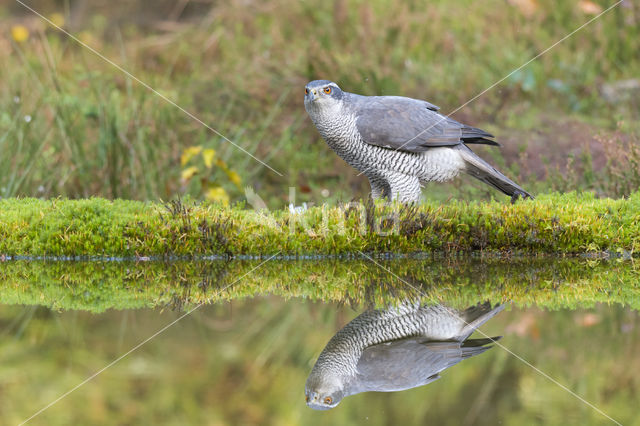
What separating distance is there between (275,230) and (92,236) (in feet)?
4.07

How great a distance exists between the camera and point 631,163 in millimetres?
6633

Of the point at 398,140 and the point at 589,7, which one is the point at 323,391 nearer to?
the point at 398,140

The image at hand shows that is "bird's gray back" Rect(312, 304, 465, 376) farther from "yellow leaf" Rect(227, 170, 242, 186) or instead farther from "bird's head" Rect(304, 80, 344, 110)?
"yellow leaf" Rect(227, 170, 242, 186)

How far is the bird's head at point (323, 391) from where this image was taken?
2809 mm

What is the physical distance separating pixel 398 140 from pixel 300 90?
11.3ft

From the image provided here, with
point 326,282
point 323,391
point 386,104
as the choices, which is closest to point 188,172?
point 386,104

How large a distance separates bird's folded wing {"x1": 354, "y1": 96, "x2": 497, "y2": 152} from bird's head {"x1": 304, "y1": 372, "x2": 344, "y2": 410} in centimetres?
313

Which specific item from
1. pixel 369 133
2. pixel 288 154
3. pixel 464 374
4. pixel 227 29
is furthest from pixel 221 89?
pixel 464 374

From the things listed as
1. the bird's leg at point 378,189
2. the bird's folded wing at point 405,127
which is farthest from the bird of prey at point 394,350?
the bird's leg at point 378,189

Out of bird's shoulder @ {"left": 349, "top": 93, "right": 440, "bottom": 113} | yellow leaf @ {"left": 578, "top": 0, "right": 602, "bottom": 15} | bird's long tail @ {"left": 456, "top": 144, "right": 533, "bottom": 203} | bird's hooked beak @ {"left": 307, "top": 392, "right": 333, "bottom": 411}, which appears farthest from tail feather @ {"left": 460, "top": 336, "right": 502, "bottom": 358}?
yellow leaf @ {"left": 578, "top": 0, "right": 602, "bottom": 15}

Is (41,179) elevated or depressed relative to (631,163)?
depressed

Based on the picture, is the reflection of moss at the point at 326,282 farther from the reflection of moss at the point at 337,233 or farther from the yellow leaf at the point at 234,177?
the yellow leaf at the point at 234,177

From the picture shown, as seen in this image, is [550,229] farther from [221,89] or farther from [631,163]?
[221,89]

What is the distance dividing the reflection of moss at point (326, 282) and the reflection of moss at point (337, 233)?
0.62 feet
